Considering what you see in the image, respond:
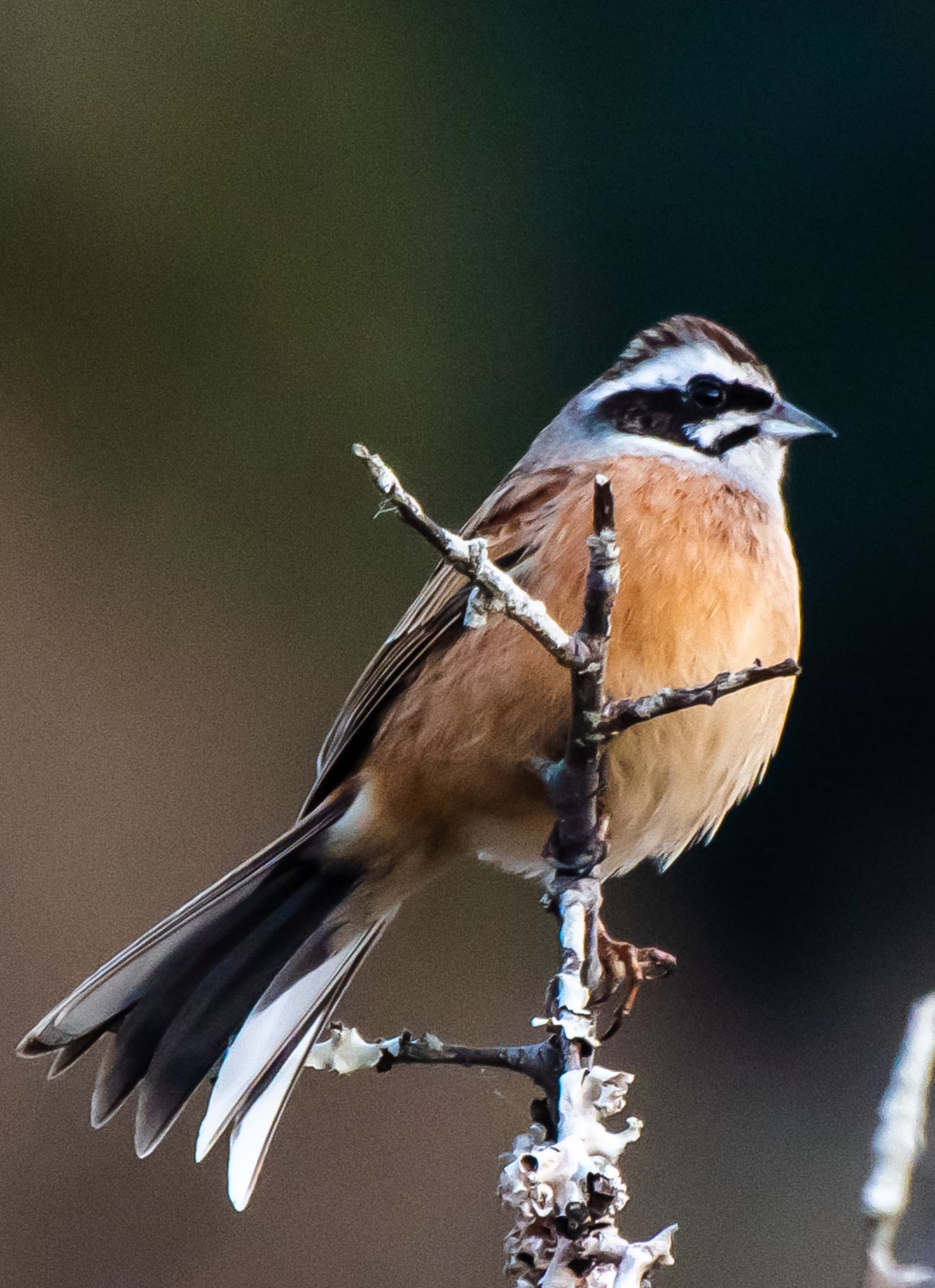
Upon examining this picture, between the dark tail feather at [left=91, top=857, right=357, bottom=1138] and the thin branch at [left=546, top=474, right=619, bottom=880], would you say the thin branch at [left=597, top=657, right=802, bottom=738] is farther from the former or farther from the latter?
the dark tail feather at [left=91, top=857, right=357, bottom=1138]

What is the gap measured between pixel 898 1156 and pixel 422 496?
231 inches

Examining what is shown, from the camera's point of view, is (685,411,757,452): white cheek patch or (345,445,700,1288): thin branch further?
(685,411,757,452): white cheek patch

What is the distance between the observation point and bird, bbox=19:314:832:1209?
2.94 m

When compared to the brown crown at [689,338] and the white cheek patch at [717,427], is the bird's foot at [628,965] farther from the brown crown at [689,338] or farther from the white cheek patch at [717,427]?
the brown crown at [689,338]

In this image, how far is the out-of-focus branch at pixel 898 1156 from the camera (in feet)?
4.22

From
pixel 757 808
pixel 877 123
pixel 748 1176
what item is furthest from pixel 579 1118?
pixel 877 123

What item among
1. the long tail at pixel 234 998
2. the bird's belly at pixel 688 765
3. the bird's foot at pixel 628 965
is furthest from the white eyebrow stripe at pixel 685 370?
the bird's foot at pixel 628 965

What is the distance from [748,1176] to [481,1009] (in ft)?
3.57

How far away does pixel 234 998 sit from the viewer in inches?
122

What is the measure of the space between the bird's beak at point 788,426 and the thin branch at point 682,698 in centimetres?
126

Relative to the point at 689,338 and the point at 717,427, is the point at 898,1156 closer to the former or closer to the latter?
the point at 717,427

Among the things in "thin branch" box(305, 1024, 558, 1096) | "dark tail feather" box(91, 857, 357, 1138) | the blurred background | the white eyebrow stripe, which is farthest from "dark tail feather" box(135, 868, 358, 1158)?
the blurred background

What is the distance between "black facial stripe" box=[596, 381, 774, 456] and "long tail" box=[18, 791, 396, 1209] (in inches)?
37.1

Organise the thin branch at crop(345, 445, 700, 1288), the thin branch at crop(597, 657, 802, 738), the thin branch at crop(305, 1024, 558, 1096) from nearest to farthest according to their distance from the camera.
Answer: the thin branch at crop(345, 445, 700, 1288) < the thin branch at crop(597, 657, 802, 738) < the thin branch at crop(305, 1024, 558, 1096)
